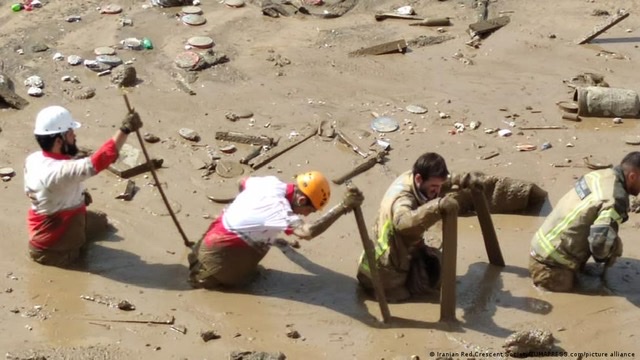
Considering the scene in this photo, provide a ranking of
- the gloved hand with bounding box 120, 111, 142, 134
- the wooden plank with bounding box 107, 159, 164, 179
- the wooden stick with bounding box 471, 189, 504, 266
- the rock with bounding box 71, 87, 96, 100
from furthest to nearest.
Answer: the rock with bounding box 71, 87, 96, 100, the wooden plank with bounding box 107, 159, 164, 179, the wooden stick with bounding box 471, 189, 504, 266, the gloved hand with bounding box 120, 111, 142, 134

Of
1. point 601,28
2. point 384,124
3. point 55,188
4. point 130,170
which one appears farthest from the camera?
point 601,28

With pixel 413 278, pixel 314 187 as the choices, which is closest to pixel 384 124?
pixel 413 278

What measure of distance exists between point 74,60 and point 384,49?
→ 3639 mm

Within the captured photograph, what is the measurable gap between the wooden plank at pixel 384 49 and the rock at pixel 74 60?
3178 mm

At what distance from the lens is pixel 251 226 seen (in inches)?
293

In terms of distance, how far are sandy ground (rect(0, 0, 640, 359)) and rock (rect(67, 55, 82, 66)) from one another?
0.10m

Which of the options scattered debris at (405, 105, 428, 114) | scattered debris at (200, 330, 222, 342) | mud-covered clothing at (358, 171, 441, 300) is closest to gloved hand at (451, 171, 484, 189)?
mud-covered clothing at (358, 171, 441, 300)

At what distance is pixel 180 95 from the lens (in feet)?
35.6

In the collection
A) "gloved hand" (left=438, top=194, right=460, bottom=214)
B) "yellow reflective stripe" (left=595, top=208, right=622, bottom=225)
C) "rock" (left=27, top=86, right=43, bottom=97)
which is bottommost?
"rock" (left=27, top=86, right=43, bottom=97)

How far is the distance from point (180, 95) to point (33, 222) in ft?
10.9

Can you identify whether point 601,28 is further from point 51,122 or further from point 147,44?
point 51,122

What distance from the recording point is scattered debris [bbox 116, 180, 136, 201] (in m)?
9.00

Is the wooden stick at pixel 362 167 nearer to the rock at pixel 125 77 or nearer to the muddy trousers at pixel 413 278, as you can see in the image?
the muddy trousers at pixel 413 278

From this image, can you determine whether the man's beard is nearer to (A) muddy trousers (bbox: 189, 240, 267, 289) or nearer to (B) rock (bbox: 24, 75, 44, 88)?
(A) muddy trousers (bbox: 189, 240, 267, 289)
